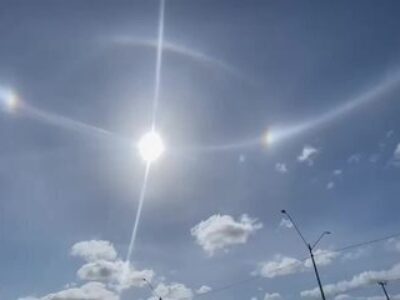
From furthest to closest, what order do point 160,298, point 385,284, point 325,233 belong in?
point 385,284 < point 160,298 < point 325,233

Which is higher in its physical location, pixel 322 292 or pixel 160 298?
pixel 160 298

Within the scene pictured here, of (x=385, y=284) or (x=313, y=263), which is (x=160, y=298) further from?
(x=385, y=284)

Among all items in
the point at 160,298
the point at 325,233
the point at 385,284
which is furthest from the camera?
the point at 385,284

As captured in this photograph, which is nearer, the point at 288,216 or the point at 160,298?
the point at 288,216

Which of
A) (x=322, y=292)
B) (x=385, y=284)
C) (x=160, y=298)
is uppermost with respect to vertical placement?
(x=385, y=284)

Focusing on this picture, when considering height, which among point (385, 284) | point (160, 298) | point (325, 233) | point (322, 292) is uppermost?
point (385, 284)

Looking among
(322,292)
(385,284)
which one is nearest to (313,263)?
(322,292)

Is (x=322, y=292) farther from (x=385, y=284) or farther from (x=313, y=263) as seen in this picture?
(x=385, y=284)

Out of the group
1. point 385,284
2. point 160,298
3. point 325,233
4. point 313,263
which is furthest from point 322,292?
point 385,284

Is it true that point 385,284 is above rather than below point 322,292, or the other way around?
above
